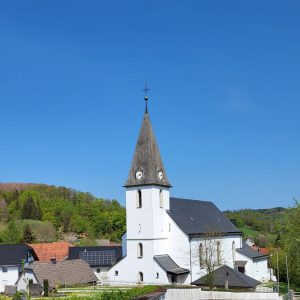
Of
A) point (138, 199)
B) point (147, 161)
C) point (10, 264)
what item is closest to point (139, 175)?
point (147, 161)

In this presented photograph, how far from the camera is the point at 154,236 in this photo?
50.6 metres

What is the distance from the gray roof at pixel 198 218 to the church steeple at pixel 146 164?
4.24m

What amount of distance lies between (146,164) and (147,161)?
0.34 meters

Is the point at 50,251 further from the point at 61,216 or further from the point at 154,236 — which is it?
the point at 61,216

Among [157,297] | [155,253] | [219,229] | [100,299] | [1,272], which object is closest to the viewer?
[100,299]

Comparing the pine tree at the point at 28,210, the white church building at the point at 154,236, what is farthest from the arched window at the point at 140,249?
the pine tree at the point at 28,210

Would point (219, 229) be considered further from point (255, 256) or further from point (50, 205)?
point (50, 205)

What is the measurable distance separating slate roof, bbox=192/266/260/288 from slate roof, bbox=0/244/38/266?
831 inches

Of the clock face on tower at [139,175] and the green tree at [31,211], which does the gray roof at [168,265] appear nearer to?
the clock face on tower at [139,175]

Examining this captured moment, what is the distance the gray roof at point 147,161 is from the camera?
171 feet

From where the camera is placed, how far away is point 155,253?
5025 cm

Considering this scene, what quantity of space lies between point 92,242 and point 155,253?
5395 cm

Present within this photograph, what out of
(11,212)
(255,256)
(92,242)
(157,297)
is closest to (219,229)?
(255,256)

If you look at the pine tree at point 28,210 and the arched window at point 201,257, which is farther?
the pine tree at point 28,210
